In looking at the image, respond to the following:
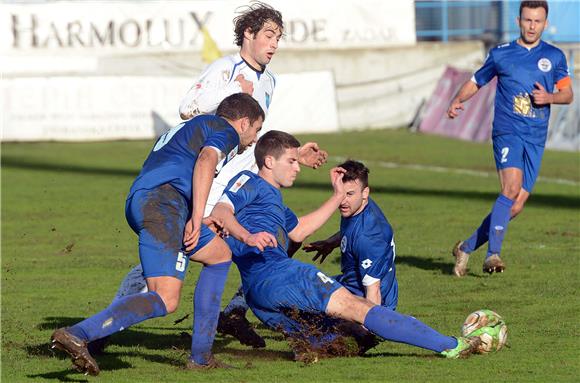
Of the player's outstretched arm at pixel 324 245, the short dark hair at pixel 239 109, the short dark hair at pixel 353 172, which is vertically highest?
the short dark hair at pixel 239 109

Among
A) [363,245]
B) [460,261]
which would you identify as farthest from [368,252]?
[460,261]

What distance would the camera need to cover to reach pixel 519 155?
11.9 m

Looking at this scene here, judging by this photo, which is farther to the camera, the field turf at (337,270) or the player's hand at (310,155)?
the player's hand at (310,155)

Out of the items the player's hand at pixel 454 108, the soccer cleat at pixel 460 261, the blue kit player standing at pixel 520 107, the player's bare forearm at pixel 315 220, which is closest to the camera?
the player's bare forearm at pixel 315 220

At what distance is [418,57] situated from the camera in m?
34.2

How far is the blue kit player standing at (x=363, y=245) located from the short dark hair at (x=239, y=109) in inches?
32.0

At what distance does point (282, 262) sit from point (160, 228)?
0.85 metres

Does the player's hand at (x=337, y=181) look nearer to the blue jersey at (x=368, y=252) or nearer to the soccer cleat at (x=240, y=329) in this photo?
the blue jersey at (x=368, y=252)

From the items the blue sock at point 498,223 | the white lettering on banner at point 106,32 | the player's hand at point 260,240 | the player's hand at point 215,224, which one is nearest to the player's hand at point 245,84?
the player's hand at point 215,224

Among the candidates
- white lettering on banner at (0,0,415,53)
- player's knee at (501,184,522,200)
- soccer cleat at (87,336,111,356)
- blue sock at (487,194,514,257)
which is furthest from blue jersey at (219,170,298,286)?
white lettering on banner at (0,0,415,53)

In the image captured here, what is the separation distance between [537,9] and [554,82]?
0.80 meters

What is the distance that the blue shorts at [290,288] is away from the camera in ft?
25.1

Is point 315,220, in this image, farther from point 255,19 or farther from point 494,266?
point 494,266

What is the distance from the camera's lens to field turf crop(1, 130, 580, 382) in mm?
7746
